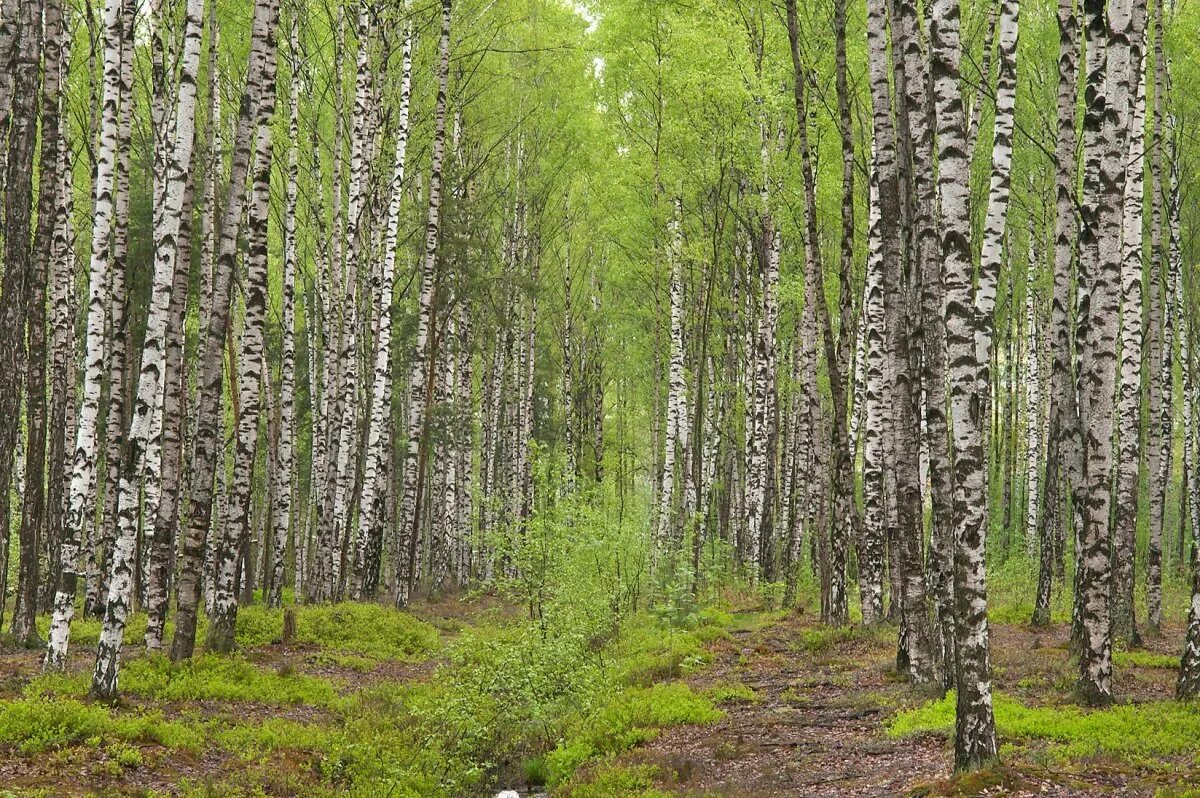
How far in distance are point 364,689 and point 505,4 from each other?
19.5 m

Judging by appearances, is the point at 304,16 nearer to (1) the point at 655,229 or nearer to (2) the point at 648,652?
(1) the point at 655,229

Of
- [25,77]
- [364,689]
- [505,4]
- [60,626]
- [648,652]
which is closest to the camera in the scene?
[25,77]

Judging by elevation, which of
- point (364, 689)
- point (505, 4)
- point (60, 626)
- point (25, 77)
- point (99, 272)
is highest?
point (505, 4)

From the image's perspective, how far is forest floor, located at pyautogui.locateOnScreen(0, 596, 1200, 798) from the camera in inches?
303

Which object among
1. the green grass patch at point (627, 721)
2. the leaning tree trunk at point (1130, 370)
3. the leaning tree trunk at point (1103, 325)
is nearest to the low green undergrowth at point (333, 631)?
the green grass patch at point (627, 721)

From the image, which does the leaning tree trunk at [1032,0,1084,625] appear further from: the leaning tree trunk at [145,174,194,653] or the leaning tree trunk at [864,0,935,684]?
the leaning tree trunk at [145,174,194,653]

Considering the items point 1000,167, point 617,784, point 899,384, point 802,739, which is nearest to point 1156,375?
point 899,384

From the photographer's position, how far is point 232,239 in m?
12.1

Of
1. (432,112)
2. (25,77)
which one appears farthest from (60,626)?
(432,112)

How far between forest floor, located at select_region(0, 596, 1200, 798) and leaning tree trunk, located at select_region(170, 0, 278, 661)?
85 cm

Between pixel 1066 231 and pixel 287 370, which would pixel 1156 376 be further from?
pixel 287 370

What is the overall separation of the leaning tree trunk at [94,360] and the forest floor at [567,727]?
833 mm

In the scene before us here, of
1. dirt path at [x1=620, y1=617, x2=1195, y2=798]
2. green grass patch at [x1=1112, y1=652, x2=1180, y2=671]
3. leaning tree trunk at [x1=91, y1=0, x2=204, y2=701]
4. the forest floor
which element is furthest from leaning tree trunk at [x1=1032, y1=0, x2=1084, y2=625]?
leaning tree trunk at [x1=91, y1=0, x2=204, y2=701]

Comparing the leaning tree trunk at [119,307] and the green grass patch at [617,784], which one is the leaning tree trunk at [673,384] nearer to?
the leaning tree trunk at [119,307]
